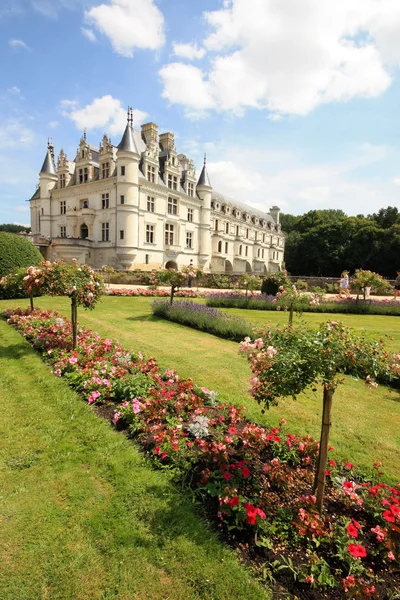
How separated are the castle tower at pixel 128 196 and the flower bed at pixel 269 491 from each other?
26.8 m

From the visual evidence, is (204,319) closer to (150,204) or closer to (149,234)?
(149,234)

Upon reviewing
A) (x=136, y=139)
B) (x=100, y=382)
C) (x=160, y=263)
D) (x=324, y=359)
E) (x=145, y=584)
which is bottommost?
(x=145, y=584)

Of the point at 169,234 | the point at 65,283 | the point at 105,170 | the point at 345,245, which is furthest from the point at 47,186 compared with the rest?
the point at 345,245

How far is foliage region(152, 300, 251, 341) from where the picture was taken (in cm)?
969

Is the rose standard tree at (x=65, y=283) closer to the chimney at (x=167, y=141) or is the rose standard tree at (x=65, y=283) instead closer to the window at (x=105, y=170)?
the window at (x=105, y=170)

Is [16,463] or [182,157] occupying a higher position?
[182,157]

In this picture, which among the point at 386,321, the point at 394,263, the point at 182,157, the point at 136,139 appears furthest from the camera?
the point at 394,263

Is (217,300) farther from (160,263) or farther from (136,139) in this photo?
(136,139)

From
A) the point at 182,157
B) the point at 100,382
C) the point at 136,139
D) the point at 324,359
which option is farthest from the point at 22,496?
the point at 182,157

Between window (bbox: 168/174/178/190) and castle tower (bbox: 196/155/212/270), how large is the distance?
4932 millimetres

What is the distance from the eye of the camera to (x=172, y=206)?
36188 millimetres

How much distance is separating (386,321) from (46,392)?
1416 cm

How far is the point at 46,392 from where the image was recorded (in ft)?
17.1

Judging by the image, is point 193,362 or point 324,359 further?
point 193,362
